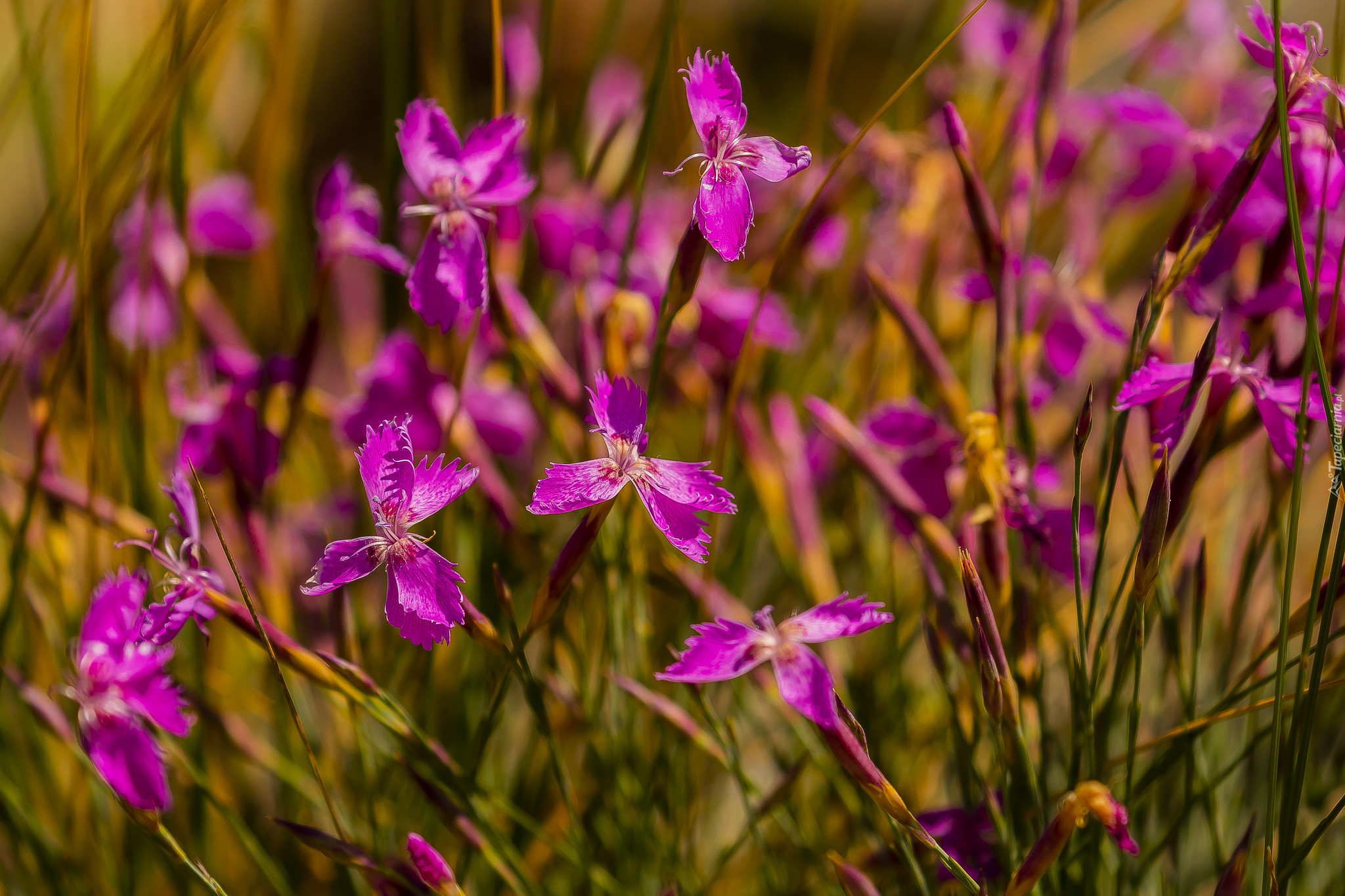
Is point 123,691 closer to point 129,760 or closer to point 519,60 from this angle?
point 129,760

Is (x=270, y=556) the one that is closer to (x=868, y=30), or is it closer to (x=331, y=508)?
(x=331, y=508)

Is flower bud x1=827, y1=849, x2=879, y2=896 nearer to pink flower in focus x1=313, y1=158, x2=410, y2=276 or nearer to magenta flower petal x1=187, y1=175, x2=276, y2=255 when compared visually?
pink flower in focus x1=313, y1=158, x2=410, y2=276

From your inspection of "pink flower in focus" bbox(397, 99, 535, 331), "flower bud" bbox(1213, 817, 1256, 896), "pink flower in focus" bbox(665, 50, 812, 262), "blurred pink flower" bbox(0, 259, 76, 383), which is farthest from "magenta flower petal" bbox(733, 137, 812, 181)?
"blurred pink flower" bbox(0, 259, 76, 383)

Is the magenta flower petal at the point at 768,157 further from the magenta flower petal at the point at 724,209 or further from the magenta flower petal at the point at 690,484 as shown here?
the magenta flower petal at the point at 690,484

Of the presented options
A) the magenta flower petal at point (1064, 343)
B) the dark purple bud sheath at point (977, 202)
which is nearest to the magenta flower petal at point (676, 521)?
the dark purple bud sheath at point (977, 202)

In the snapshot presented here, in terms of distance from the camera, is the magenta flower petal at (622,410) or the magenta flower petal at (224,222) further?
the magenta flower petal at (224,222)

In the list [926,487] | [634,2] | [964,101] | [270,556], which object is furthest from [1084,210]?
[634,2]

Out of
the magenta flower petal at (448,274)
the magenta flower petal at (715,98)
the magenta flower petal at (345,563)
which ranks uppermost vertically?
the magenta flower petal at (715,98)

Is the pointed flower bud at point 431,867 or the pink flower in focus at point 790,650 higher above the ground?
the pink flower in focus at point 790,650
